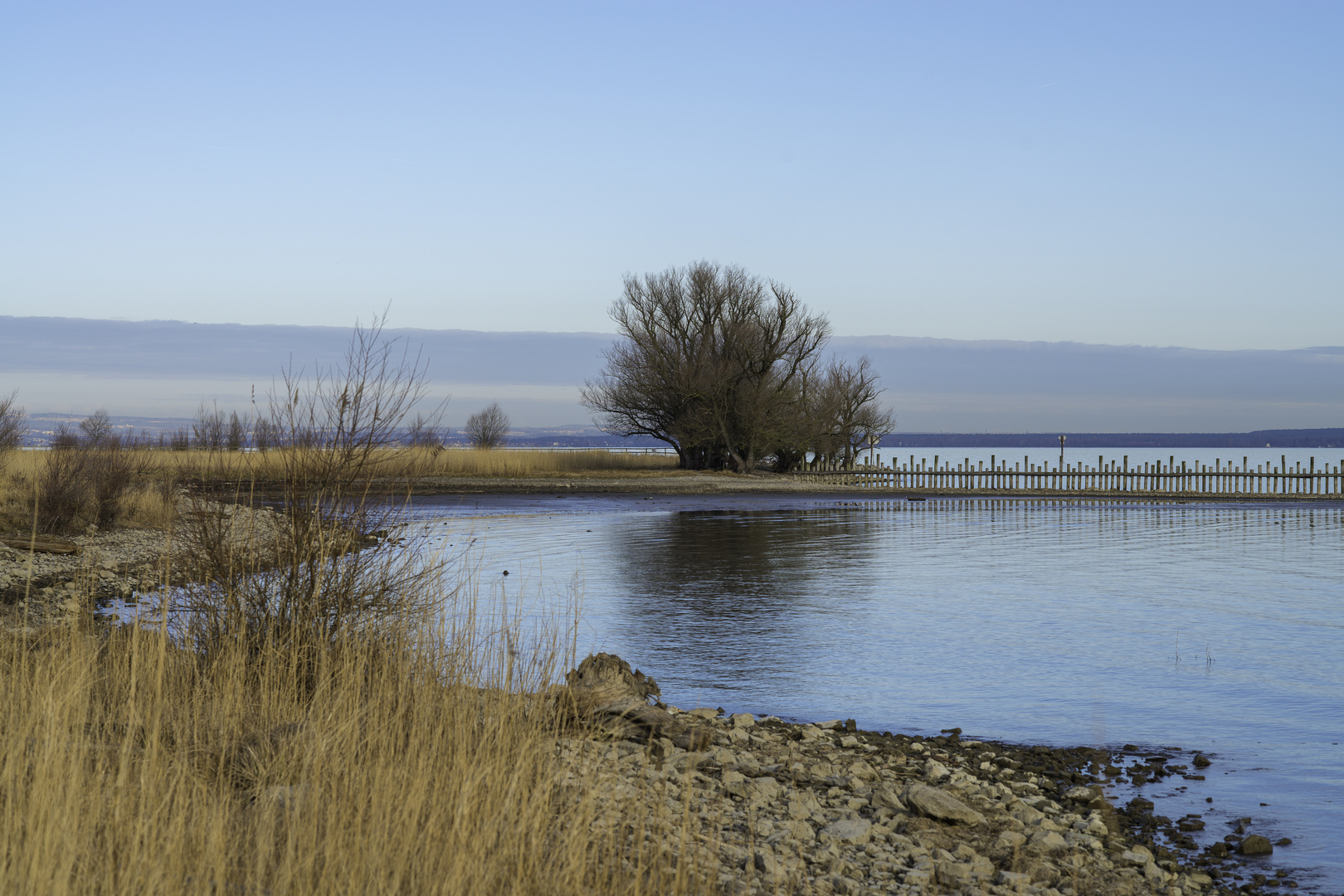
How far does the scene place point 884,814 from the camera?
6102mm

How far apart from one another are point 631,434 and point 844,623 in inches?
1653

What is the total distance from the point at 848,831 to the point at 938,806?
740 mm

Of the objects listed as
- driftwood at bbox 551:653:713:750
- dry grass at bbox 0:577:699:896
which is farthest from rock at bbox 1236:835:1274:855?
dry grass at bbox 0:577:699:896

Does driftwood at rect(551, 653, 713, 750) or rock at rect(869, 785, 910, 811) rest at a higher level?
driftwood at rect(551, 653, 713, 750)

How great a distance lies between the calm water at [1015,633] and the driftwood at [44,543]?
22.3 ft

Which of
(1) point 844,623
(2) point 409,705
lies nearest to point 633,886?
(2) point 409,705

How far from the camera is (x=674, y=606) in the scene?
15016 mm

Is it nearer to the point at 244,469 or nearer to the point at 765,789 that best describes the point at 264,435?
the point at 765,789

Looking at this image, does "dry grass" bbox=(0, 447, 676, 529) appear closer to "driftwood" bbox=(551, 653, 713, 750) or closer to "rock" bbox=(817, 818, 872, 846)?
"driftwood" bbox=(551, 653, 713, 750)

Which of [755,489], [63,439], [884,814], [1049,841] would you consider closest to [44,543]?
[63,439]

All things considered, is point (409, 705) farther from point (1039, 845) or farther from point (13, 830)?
point (1039, 845)

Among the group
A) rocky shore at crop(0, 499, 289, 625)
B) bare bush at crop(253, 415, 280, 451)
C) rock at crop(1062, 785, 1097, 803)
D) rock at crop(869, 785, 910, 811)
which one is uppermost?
bare bush at crop(253, 415, 280, 451)

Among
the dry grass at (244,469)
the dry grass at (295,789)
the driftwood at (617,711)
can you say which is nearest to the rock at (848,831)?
the driftwood at (617,711)

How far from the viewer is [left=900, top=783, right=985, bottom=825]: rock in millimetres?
6094
